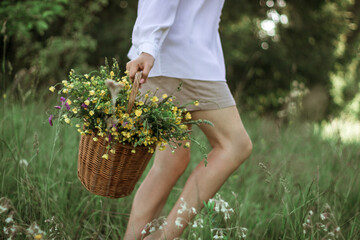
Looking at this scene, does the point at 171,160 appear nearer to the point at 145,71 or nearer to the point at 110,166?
the point at 110,166

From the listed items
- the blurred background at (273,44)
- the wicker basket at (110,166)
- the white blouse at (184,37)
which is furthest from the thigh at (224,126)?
the blurred background at (273,44)

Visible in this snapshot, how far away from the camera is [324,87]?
25.0 ft

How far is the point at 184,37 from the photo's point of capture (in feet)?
4.75

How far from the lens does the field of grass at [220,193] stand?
5.05 feet

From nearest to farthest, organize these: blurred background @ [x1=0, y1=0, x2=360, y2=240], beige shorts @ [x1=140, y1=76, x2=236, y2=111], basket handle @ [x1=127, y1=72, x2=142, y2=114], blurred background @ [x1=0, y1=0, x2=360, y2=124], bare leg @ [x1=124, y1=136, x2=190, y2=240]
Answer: basket handle @ [x1=127, y1=72, x2=142, y2=114] → beige shorts @ [x1=140, y1=76, x2=236, y2=111] → bare leg @ [x1=124, y1=136, x2=190, y2=240] → blurred background @ [x1=0, y1=0, x2=360, y2=240] → blurred background @ [x1=0, y1=0, x2=360, y2=124]

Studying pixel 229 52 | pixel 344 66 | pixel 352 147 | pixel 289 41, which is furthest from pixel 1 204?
pixel 344 66

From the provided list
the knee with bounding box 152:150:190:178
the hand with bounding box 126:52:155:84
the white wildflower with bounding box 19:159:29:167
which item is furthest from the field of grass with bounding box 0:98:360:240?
the hand with bounding box 126:52:155:84

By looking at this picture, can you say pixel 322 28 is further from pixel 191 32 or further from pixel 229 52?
pixel 191 32

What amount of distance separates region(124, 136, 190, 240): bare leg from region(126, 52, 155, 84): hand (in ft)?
1.59

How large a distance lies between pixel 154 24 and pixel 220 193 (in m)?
1.22

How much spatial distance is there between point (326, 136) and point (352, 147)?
42 cm

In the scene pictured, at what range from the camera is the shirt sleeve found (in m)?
1.34

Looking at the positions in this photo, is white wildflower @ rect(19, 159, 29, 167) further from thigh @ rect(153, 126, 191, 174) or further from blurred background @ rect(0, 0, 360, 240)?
thigh @ rect(153, 126, 191, 174)

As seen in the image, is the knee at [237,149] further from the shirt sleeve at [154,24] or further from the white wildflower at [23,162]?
the white wildflower at [23,162]
